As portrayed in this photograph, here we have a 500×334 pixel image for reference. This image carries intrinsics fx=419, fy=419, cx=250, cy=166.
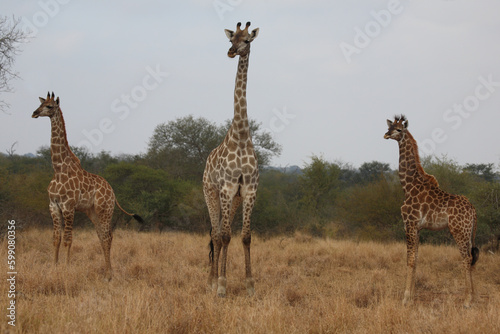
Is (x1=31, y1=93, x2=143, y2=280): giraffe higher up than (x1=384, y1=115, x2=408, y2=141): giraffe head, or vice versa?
(x1=384, y1=115, x2=408, y2=141): giraffe head

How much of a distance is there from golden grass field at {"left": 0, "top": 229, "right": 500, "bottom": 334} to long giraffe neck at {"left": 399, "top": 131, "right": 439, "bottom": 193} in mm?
1797

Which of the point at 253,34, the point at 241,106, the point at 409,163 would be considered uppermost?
the point at 253,34

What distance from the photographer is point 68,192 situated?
694 cm

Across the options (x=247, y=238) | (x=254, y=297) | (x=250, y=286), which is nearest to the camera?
(x=254, y=297)

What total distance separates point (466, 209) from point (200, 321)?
4.51 metres

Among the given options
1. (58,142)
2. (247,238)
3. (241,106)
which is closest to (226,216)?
(247,238)

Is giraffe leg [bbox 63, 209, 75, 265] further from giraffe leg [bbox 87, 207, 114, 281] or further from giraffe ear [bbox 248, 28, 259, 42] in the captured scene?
giraffe ear [bbox 248, 28, 259, 42]

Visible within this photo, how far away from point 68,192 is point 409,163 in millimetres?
5693

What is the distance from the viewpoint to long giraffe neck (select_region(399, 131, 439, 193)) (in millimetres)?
6938

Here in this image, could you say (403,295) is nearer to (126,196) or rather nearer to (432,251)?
(432,251)

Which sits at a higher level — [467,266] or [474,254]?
[474,254]

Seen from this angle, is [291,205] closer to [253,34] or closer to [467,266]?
[467,266]

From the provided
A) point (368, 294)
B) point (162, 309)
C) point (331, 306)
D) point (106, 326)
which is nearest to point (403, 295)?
point (368, 294)

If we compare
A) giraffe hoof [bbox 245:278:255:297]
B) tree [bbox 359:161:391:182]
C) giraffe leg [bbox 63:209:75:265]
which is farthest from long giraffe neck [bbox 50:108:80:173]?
tree [bbox 359:161:391:182]
